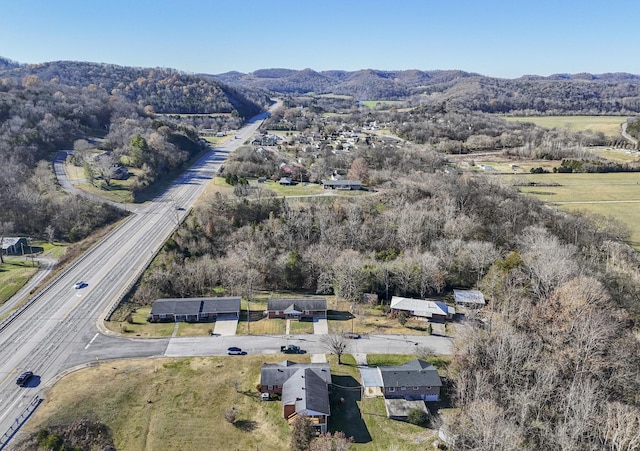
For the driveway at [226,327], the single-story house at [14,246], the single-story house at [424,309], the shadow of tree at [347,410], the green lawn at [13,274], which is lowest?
the shadow of tree at [347,410]

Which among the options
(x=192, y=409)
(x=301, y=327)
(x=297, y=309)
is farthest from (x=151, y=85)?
(x=192, y=409)

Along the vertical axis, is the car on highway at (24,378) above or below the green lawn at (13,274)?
below

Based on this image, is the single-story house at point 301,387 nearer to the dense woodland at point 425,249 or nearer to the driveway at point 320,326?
the driveway at point 320,326

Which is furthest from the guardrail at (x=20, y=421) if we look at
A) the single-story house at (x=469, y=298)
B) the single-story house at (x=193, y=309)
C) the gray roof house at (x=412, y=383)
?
the single-story house at (x=469, y=298)

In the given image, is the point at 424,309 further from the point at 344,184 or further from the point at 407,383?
the point at 344,184

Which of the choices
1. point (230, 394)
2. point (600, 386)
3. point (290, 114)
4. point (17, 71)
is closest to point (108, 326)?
point (230, 394)

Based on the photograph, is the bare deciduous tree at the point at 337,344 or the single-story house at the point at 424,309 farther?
the single-story house at the point at 424,309

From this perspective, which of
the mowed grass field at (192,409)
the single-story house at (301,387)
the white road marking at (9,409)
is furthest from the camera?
the single-story house at (301,387)
